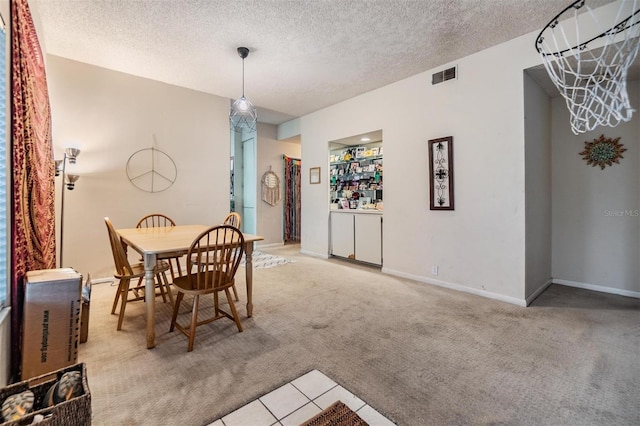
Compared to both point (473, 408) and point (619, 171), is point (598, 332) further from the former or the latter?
point (619, 171)

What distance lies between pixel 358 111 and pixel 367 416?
403 cm

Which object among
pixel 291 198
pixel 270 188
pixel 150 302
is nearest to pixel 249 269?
pixel 150 302

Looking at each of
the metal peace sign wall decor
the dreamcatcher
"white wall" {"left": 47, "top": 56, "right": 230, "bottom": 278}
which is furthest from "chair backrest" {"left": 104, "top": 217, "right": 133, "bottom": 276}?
the dreamcatcher

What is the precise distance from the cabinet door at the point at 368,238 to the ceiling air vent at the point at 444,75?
6.38 ft

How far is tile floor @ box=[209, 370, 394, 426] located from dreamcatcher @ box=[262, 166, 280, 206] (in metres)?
4.85

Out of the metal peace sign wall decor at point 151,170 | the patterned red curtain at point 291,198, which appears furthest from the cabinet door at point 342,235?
the metal peace sign wall decor at point 151,170

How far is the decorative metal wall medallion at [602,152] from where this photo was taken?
3.20 metres

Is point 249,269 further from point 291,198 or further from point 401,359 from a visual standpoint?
point 291,198

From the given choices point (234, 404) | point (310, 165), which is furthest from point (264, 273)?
point (234, 404)

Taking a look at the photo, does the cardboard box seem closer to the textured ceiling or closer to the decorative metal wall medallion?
the textured ceiling

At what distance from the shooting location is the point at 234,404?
1505mm

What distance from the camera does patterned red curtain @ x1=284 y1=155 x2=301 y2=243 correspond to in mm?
6680

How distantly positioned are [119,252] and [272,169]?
4.28 m

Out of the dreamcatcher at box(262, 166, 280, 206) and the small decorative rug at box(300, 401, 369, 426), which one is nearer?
the small decorative rug at box(300, 401, 369, 426)
